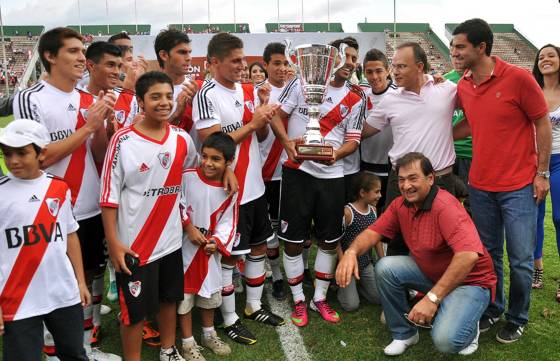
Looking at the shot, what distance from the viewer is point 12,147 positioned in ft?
7.47

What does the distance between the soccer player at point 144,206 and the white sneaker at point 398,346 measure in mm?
1539

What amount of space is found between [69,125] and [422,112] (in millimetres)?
2511

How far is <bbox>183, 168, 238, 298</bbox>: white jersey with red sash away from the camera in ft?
10.8

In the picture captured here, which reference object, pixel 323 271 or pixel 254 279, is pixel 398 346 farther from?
pixel 254 279

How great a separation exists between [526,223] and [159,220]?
8.22 feet

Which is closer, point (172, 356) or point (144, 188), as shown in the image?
point (144, 188)

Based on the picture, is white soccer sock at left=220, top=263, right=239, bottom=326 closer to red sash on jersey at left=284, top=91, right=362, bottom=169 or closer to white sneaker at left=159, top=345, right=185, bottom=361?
white sneaker at left=159, top=345, right=185, bottom=361

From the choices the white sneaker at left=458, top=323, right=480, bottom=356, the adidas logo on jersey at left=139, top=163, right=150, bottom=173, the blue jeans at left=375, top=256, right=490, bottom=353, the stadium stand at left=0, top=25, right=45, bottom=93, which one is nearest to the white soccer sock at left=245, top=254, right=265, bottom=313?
the blue jeans at left=375, top=256, right=490, bottom=353

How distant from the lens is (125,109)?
3.59 metres

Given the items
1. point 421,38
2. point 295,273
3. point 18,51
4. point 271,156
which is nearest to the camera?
point 295,273

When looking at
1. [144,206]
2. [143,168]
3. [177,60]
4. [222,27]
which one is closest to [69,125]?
[143,168]

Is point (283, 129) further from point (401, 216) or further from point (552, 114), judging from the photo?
point (552, 114)

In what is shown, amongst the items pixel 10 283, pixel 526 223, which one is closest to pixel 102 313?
pixel 10 283

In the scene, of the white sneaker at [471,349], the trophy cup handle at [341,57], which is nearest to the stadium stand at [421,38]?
the trophy cup handle at [341,57]
